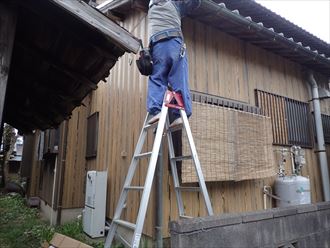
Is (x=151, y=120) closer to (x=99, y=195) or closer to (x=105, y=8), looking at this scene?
(x=99, y=195)

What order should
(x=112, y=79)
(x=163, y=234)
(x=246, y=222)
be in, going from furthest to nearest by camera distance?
(x=112, y=79) → (x=163, y=234) → (x=246, y=222)

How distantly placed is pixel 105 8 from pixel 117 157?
2530 millimetres

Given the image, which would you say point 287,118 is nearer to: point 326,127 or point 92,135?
point 326,127

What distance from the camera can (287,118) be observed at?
545cm

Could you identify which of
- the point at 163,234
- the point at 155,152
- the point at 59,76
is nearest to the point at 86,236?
the point at 163,234

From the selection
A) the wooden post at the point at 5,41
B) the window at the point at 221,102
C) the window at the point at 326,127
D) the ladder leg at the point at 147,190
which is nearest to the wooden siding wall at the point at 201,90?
the window at the point at 221,102

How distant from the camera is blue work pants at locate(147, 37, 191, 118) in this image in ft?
9.31

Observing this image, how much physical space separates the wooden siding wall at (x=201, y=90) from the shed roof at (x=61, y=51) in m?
0.87

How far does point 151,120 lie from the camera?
2906mm

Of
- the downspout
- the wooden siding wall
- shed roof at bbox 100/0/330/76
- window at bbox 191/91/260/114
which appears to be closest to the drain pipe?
the wooden siding wall

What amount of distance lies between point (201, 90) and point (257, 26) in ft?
4.40

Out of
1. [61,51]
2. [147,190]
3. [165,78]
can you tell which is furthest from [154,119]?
[61,51]

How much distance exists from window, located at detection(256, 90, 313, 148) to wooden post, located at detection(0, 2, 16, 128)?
4.01 meters

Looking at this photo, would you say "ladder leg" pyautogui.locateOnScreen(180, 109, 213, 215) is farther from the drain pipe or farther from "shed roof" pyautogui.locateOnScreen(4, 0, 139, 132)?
the drain pipe
